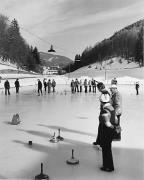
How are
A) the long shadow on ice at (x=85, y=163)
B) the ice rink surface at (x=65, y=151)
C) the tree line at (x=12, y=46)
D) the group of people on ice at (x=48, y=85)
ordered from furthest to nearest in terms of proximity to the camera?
the tree line at (x=12, y=46)
the group of people on ice at (x=48, y=85)
the ice rink surface at (x=65, y=151)
the long shadow on ice at (x=85, y=163)

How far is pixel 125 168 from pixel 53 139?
8.68ft

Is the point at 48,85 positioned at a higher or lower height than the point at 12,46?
lower

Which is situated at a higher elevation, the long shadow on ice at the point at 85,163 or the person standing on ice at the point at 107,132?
the person standing on ice at the point at 107,132

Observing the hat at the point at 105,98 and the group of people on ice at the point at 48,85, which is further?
the group of people on ice at the point at 48,85

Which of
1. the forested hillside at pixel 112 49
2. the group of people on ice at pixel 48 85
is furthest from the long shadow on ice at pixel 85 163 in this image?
the forested hillside at pixel 112 49

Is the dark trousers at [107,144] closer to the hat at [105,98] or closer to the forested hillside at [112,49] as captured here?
the hat at [105,98]

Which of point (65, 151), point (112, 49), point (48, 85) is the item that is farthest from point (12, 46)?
point (65, 151)

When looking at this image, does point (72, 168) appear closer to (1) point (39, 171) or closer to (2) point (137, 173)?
(1) point (39, 171)

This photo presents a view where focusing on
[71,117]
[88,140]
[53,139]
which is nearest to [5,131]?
[53,139]

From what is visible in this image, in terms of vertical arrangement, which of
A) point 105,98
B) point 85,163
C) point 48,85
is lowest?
point 85,163

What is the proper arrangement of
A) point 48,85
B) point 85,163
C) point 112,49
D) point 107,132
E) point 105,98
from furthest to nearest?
1. point 112,49
2. point 48,85
3. point 85,163
4. point 105,98
5. point 107,132

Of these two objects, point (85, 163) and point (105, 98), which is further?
point (85, 163)

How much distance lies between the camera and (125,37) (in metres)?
182

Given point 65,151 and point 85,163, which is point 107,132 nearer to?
point 85,163
